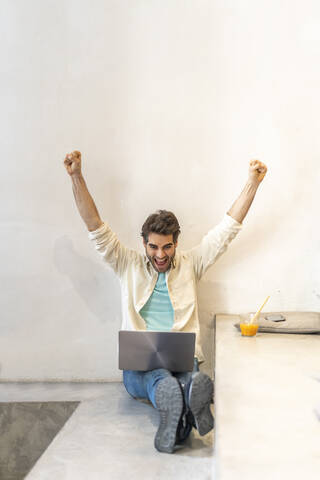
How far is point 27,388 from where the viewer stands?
2.76 metres

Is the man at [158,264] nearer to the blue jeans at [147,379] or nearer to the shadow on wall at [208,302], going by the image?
the blue jeans at [147,379]

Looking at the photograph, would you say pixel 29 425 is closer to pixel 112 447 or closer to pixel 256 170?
pixel 112 447

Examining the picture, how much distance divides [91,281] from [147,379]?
2.69 feet

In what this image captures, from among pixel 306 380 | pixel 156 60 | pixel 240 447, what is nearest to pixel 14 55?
pixel 156 60

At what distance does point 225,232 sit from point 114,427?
3.47ft

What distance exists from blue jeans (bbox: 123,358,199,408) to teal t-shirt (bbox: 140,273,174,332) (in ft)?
0.84

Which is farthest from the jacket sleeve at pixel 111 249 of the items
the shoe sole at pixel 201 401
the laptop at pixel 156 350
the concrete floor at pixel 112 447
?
the shoe sole at pixel 201 401

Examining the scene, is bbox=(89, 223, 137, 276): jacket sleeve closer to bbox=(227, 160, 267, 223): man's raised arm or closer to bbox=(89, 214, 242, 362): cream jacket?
bbox=(89, 214, 242, 362): cream jacket

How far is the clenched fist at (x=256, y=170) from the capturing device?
2.38m

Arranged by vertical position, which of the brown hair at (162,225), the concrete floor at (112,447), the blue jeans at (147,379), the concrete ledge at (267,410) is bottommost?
the concrete floor at (112,447)

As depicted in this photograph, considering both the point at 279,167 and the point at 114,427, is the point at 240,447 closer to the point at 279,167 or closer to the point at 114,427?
the point at 114,427

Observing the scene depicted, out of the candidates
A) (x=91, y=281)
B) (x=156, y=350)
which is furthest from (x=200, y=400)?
(x=91, y=281)

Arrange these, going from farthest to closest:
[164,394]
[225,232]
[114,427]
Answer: [225,232], [114,427], [164,394]

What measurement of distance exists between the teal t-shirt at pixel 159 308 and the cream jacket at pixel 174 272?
0.09 ft
